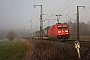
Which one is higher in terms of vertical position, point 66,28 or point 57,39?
point 66,28

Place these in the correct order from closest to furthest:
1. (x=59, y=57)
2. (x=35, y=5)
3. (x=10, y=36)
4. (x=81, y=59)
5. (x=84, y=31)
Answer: (x=81, y=59)
(x=59, y=57)
(x=35, y=5)
(x=84, y=31)
(x=10, y=36)


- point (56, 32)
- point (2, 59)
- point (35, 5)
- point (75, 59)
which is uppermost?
point (35, 5)

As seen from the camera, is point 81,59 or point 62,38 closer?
point 81,59

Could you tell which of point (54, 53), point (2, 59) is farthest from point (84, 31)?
point (54, 53)

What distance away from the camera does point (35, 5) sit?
37.7 meters

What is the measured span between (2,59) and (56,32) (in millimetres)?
14741

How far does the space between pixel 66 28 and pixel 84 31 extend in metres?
55.1

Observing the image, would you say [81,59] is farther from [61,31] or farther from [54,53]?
[61,31]

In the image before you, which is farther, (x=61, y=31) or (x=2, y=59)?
(x=61, y=31)

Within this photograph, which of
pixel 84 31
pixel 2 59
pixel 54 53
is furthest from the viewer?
pixel 84 31

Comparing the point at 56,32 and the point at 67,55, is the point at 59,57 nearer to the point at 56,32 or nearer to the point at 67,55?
the point at 67,55

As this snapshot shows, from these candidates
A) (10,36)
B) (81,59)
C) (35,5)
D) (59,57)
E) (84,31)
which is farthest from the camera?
(10,36)

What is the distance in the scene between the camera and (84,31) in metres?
90.8

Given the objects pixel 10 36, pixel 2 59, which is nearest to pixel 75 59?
pixel 2 59
